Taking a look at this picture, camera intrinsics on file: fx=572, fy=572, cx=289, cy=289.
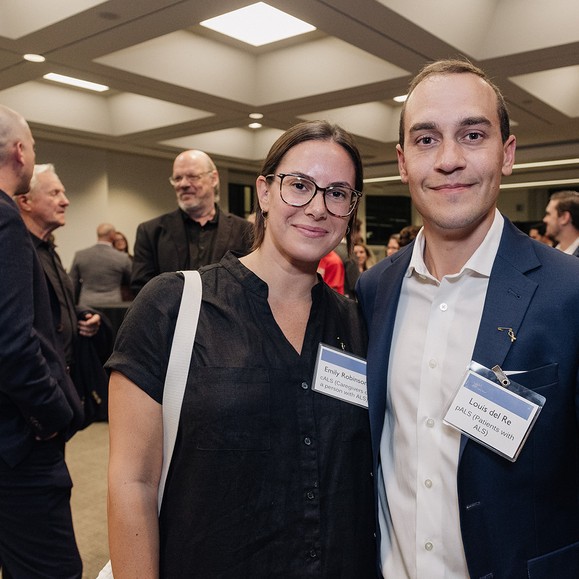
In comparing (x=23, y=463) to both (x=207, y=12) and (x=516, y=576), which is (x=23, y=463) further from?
(x=207, y=12)

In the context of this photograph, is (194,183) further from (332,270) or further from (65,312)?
(332,270)

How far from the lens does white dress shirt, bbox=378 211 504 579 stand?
1.24 meters

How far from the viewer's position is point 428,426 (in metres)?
1.25

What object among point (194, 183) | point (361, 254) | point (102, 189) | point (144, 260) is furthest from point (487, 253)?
point (102, 189)

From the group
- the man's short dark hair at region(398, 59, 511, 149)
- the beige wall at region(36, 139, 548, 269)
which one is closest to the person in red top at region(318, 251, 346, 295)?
the man's short dark hair at region(398, 59, 511, 149)

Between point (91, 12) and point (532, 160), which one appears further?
point (532, 160)

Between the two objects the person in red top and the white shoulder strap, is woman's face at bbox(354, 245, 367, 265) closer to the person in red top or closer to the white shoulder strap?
the person in red top

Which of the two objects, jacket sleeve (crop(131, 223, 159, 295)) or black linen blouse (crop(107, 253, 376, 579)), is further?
jacket sleeve (crop(131, 223, 159, 295))

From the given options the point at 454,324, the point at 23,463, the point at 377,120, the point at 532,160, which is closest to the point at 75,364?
the point at 23,463

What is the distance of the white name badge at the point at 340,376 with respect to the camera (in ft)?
4.20

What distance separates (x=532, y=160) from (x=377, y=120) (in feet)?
9.44

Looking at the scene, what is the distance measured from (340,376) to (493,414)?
0.34 meters

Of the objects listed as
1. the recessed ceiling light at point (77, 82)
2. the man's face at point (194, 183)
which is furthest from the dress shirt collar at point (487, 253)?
the recessed ceiling light at point (77, 82)

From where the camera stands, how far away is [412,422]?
1297mm
